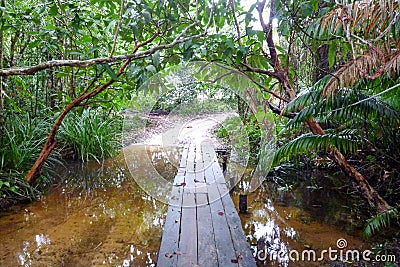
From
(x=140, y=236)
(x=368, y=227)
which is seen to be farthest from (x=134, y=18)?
(x=368, y=227)

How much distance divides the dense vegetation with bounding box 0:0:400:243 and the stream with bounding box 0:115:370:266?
35 cm

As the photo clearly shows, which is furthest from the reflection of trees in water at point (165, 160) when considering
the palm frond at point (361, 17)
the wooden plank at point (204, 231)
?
the palm frond at point (361, 17)

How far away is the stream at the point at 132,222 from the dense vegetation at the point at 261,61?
348mm

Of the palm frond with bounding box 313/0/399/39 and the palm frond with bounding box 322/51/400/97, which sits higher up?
the palm frond with bounding box 313/0/399/39

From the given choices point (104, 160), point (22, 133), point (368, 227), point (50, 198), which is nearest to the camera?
point (368, 227)

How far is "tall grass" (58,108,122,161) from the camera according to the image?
4578 mm

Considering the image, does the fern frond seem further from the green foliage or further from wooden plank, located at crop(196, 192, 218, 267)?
the green foliage

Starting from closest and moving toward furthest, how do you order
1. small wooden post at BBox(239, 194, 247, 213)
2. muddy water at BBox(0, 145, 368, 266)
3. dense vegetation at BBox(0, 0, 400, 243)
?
dense vegetation at BBox(0, 0, 400, 243)
muddy water at BBox(0, 145, 368, 266)
small wooden post at BBox(239, 194, 247, 213)

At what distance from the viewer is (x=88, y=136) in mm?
4695

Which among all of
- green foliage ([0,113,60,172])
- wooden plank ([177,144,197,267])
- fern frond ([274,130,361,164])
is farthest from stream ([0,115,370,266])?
fern frond ([274,130,361,164])

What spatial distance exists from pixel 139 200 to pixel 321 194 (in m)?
2.00

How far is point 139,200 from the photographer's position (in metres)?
3.26

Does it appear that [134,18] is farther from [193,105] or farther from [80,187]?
[80,187]

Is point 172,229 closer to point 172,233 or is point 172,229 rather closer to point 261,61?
point 172,233
